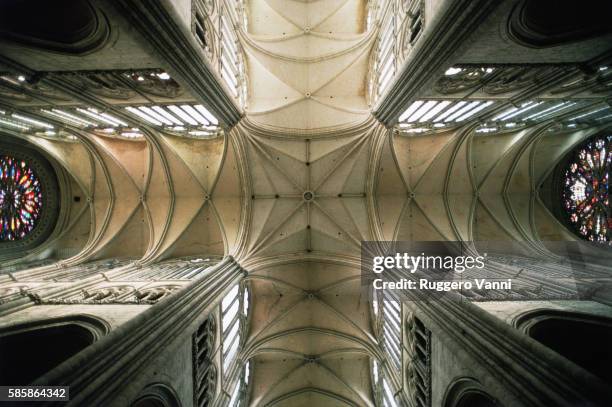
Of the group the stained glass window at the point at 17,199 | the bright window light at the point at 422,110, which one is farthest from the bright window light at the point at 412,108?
the stained glass window at the point at 17,199

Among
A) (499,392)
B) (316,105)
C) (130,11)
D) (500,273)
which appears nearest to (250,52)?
(316,105)

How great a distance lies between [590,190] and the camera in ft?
47.5

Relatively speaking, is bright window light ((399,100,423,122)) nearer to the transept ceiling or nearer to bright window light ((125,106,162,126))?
the transept ceiling

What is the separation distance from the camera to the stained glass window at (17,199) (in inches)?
582

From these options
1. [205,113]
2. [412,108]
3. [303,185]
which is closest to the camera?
[412,108]

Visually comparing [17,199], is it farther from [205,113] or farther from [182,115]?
[205,113]

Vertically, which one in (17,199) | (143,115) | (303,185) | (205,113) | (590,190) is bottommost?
(590,190)

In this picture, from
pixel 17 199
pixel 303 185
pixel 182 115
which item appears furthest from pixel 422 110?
pixel 17 199

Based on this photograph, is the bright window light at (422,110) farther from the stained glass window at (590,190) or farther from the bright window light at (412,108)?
the stained glass window at (590,190)

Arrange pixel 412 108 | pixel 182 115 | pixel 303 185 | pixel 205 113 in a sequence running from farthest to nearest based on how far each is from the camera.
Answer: pixel 303 185 → pixel 205 113 → pixel 182 115 → pixel 412 108

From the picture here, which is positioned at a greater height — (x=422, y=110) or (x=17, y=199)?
(x=422, y=110)

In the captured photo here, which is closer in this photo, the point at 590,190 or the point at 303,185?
the point at 590,190

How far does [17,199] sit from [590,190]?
27962 mm

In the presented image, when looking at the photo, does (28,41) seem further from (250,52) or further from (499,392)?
(250,52)
